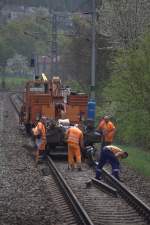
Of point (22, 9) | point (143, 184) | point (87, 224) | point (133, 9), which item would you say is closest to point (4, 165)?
point (143, 184)

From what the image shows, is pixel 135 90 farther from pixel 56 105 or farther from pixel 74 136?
pixel 74 136

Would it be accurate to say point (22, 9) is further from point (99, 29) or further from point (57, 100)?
point (57, 100)

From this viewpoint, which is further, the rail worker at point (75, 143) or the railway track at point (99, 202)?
the rail worker at point (75, 143)

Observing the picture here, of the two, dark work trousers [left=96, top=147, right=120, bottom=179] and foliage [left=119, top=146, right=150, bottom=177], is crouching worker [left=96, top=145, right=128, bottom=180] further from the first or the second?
foliage [left=119, top=146, right=150, bottom=177]

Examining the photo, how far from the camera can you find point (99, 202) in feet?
55.8

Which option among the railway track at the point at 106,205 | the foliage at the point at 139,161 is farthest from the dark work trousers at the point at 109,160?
the foliage at the point at 139,161

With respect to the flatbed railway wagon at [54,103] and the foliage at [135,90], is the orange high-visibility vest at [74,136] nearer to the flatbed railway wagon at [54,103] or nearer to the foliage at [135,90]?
the foliage at [135,90]

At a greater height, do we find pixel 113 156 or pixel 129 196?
pixel 113 156

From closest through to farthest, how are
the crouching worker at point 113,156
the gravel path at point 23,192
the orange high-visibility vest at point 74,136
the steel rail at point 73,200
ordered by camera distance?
the steel rail at point 73,200
the gravel path at point 23,192
the crouching worker at point 113,156
the orange high-visibility vest at point 74,136

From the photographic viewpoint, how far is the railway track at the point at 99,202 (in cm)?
1506

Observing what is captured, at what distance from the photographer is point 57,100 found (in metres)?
30.0

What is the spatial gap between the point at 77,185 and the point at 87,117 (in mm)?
10247

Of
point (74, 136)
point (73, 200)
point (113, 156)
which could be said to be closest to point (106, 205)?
point (73, 200)

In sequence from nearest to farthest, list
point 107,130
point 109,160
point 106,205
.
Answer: point 106,205 < point 109,160 < point 107,130
